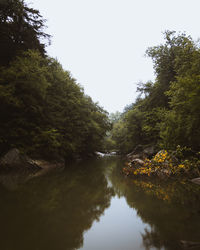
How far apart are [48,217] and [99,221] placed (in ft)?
3.36

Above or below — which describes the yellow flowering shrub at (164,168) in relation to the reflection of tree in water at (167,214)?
above

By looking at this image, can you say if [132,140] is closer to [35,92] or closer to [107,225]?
[35,92]

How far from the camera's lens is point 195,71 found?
8.95m

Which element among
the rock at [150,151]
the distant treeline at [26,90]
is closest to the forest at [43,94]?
the distant treeline at [26,90]

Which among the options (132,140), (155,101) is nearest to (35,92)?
(155,101)

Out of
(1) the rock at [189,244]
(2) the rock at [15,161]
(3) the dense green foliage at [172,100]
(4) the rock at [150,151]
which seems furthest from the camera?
(4) the rock at [150,151]

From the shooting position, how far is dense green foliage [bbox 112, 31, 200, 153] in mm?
7681

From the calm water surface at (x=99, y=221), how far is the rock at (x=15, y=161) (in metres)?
6.49

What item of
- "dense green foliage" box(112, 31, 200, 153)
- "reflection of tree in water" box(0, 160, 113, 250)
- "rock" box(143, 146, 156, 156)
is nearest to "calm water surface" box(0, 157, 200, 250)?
"reflection of tree in water" box(0, 160, 113, 250)

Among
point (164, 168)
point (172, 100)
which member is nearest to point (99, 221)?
point (164, 168)

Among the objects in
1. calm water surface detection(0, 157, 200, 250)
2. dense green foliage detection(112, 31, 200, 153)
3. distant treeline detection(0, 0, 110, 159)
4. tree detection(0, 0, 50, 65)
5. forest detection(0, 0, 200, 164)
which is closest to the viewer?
calm water surface detection(0, 157, 200, 250)

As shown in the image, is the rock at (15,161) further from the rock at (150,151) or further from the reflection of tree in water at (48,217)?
the rock at (150,151)

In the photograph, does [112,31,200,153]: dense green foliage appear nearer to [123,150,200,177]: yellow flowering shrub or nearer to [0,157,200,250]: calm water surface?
[123,150,200,177]: yellow flowering shrub

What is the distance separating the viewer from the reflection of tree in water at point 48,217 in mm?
2479
